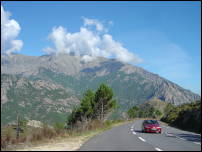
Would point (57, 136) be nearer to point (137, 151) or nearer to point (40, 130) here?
point (40, 130)

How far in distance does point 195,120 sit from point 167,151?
27.3m

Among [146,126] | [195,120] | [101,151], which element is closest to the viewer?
[101,151]

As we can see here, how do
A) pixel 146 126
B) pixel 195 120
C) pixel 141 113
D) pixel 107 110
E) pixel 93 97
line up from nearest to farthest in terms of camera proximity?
1. pixel 146 126
2. pixel 195 120
3. pixel 107 110
4. pixel 93 97
5. pixel 141 113

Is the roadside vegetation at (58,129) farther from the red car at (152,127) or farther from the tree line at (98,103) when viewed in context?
the red car at (152,127)

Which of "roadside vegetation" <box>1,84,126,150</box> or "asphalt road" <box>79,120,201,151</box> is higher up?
"roadside vegetation" <box>1,84,126,150</box>

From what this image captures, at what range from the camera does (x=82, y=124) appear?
29844 millimetres

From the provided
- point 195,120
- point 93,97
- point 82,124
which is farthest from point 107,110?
point 82,124

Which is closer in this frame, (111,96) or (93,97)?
(111,96)

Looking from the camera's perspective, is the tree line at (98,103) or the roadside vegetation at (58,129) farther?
the tree line at (98,103)

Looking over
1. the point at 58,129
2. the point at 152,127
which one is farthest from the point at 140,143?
the point at 152,127

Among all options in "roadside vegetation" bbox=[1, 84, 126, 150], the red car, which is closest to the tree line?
"roadside vegetation" bbox=[1, 84, 126, 150]

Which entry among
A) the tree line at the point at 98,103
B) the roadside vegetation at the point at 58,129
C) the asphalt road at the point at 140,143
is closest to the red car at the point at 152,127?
the roadside vegetation at the point at 58,129

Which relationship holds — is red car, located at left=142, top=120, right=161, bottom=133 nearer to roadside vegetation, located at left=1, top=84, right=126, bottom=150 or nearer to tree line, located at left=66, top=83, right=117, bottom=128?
roadside vegetation, located at left=1, top=84, right=126, bottom=150

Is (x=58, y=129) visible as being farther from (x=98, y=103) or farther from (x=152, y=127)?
(x=98, y=103)
